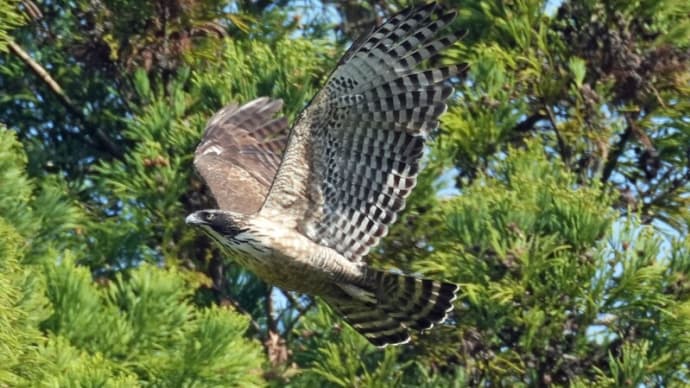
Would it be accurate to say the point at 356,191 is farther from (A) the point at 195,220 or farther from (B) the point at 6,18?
(B) the point at 6,18

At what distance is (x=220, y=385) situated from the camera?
8.66 metres

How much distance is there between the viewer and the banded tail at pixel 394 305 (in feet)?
29.3

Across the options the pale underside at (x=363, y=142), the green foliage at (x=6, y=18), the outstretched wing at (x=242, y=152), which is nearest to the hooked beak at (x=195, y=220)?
the pale underside at (x=363, y=142)

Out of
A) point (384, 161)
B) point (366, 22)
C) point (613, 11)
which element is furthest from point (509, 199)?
point (366, 22)

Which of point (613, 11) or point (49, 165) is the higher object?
point (613, 11)

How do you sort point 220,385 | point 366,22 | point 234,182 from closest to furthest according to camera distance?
point 220,385 → point 234,182 → point 366,22

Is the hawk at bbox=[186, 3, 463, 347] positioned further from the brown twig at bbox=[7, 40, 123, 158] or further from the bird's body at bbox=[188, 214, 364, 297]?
the brown twig at bbox=[7, 40, 123, 158]

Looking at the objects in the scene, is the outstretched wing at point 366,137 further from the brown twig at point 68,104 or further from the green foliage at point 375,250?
the brown twig at point 68,104

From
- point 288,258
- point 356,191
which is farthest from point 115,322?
point 356,191

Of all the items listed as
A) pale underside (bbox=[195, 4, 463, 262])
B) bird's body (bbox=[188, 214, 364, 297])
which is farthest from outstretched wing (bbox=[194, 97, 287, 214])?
bird's body (bbox=[188, 214, 364, 297])

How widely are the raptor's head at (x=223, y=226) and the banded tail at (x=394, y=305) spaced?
1.42 ft

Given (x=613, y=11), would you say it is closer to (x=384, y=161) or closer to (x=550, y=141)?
(x=550, y=141)

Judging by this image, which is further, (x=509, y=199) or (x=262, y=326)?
(x=262, y=326)

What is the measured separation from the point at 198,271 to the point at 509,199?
4.28 feet
